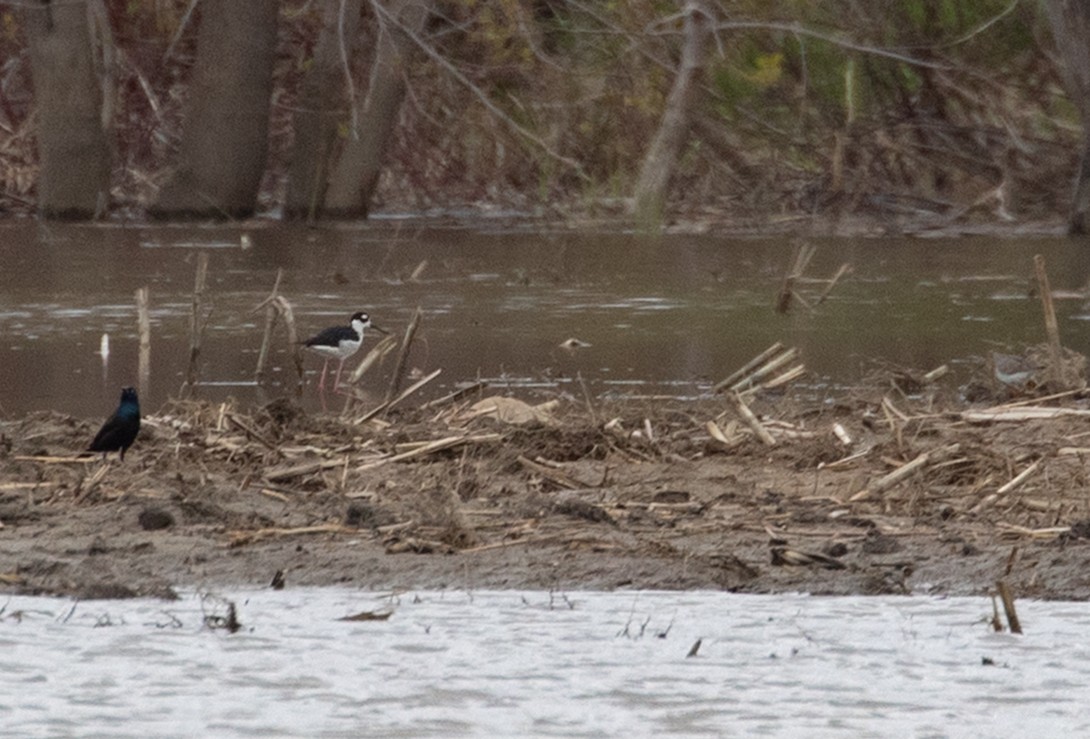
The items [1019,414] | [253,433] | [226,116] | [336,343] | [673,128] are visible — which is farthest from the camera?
[226,116]

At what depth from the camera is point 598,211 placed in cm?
2731

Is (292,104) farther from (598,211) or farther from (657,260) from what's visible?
(657,260)

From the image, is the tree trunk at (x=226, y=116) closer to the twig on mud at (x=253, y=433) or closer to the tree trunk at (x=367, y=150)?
the tree trunk at (x=367, y=150)

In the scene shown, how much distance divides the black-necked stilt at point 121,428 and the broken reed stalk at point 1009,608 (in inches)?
141

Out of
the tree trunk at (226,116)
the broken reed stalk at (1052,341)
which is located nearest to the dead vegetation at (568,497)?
the broken reed stalk at (1052,341)

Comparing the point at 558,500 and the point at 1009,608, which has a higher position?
the point at 1009,608

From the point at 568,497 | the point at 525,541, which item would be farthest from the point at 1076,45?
the point at 525,541

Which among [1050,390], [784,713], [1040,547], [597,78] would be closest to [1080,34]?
[597,78]

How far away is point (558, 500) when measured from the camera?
805 centimetres

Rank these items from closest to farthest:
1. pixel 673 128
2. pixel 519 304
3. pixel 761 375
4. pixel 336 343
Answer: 1. pixel 761 375
2. pixel 336 343
3. pixel 519 304
4. pixel 673 128

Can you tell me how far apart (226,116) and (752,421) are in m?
20.5

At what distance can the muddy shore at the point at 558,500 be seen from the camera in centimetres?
712

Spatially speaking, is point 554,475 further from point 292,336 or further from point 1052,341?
point 292,336

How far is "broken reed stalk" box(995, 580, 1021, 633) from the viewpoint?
20.3ft
